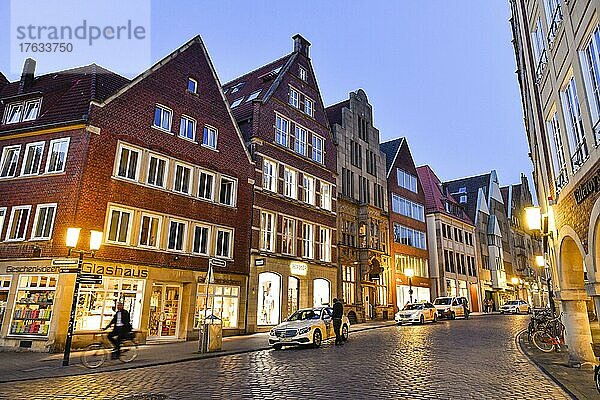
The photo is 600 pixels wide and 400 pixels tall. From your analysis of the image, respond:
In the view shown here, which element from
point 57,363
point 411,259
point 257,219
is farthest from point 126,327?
point 411,259

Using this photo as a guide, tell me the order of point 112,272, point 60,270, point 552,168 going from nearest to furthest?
point 552,168 < point 60,270 < point 112,272

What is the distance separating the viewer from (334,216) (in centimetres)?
3550

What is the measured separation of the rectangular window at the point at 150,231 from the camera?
71.6 ft

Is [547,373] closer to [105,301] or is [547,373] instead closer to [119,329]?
[119,329]

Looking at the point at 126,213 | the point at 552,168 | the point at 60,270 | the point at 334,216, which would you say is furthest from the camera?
the point at 334,216

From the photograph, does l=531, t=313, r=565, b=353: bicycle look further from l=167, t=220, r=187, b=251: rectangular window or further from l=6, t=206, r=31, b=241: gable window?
l=6, t=206, r=31, b=241: gable window

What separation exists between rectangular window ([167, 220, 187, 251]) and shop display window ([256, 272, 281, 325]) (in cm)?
627

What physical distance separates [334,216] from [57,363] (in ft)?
78.6

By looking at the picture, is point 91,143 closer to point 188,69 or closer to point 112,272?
point 112,272

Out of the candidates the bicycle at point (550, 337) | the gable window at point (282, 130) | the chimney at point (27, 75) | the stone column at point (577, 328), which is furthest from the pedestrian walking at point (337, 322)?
the chimney at point (27, 75)

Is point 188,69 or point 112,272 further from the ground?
point 188,69

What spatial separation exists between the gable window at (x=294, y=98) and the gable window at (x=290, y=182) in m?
5.35

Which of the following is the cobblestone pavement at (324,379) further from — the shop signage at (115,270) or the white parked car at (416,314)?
the white parked car at (416,314)

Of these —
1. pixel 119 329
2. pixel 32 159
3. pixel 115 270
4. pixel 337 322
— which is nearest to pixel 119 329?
pixel 119 329
